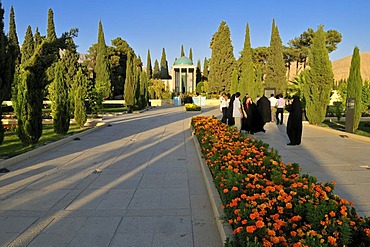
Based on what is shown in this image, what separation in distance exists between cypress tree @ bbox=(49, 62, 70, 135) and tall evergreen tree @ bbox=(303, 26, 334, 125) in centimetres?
1166

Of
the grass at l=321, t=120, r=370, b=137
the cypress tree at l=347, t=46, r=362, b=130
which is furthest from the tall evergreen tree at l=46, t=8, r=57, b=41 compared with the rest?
the cypress tree at l=347, t=46, r=362, b=130

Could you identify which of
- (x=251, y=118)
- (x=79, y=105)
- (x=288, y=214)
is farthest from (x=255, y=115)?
(x=288, y=214)

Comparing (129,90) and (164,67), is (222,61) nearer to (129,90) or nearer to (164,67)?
(129,90)

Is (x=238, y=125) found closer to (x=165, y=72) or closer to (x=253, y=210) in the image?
(x=253, y=210)

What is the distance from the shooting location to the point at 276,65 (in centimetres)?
3894

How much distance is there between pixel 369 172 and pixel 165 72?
2684 inches

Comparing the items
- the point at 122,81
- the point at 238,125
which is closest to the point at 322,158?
the point at 238,125

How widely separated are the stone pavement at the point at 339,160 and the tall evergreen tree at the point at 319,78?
3.50 m

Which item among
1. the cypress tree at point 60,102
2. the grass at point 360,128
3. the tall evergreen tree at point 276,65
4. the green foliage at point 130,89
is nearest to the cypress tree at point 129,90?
the green foliage at point 130,89

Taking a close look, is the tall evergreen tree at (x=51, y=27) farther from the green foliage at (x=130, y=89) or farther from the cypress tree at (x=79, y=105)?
the cypress tree at (x=79, y=105)

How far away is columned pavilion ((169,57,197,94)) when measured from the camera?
55.1 metres

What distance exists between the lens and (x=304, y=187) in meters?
3.48

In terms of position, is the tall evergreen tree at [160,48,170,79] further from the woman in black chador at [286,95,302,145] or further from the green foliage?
the woman in black chador at [286,95,302,145]

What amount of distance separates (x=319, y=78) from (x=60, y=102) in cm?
1220
